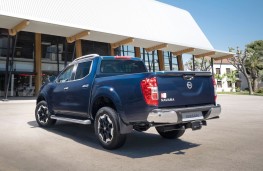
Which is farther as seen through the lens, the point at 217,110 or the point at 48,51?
the point at 48,51

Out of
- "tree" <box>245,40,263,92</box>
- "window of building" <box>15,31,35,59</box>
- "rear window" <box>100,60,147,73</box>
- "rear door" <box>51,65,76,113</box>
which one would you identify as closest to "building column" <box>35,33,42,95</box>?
"window of building" <box>15,31,35,59</box>

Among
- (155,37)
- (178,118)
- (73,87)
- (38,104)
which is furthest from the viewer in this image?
(155,37)

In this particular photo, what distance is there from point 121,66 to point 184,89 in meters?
2.10

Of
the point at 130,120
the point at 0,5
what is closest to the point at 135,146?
the point at 130,120

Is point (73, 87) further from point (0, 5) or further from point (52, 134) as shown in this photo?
point (0, 5)

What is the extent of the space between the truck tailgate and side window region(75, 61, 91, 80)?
2.27 meters

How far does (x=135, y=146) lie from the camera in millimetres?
5449

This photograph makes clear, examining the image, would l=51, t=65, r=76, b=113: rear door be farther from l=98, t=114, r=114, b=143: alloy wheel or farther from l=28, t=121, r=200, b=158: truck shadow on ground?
l=98, t=114, r=114, b=143: alloy wheel

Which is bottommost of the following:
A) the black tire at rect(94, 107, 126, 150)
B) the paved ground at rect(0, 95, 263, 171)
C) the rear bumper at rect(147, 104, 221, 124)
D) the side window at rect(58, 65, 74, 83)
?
the paved ground at rect(0, 95, 263, 171)

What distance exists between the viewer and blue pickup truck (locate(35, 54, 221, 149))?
4473 millimetres

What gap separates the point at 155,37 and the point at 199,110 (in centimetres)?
2410

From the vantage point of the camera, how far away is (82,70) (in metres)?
6.36

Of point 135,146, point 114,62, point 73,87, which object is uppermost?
point 114,62

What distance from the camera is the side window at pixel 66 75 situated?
6.92 metres
